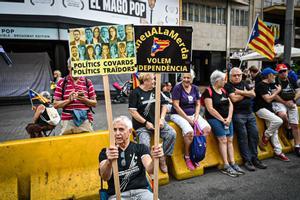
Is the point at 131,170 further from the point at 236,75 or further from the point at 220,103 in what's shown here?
the point at 236,75

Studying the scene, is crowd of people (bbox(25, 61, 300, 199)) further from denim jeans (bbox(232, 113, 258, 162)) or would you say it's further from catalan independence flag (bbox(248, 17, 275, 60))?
catalan independence flag (bbox(248, 17, 275, 60))

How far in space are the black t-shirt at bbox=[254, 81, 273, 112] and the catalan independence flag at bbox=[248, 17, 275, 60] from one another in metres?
2.24

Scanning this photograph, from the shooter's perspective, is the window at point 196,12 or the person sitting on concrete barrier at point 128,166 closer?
the person sitting on concrete barrier at point 128,166

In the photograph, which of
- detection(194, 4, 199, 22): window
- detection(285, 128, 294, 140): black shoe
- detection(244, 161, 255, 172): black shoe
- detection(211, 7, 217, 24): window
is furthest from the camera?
detection(211, 7, 217, 24): window

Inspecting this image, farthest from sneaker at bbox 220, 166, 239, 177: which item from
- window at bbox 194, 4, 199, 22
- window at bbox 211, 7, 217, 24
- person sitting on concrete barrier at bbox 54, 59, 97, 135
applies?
window at bbox 211, 7, 217, 24

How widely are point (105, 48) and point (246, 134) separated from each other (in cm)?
335

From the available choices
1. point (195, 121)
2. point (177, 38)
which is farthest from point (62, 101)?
point (195, 121)

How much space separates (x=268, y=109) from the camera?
5242 millimetres

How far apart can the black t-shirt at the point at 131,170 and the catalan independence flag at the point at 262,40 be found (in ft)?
18.5

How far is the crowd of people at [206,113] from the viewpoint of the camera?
3.74 m

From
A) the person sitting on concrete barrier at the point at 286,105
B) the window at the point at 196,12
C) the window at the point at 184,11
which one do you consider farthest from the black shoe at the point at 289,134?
the window at the point at 196,12

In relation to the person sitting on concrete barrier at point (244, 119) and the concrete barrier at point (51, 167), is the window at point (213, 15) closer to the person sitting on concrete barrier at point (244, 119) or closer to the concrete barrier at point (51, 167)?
the person sitting on concrete barrier at point (244, 119)

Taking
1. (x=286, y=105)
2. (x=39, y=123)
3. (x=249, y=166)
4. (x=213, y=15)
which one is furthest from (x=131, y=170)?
(x=213, y=15)

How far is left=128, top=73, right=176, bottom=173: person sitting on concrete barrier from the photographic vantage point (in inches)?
156
